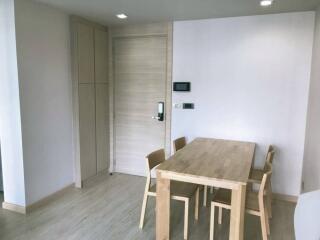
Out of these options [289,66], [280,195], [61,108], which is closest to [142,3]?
[61,108]

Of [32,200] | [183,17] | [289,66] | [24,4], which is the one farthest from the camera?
[183,17]

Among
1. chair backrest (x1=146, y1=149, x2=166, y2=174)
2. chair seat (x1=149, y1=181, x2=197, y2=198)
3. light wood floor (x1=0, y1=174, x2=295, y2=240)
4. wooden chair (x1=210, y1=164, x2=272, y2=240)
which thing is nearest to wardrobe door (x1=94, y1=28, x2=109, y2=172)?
light wood floor (x1=0, y1=174, x2=295, y2=240)

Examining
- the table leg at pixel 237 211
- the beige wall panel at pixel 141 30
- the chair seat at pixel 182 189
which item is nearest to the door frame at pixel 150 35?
the beige wall panel at pixel 141 30

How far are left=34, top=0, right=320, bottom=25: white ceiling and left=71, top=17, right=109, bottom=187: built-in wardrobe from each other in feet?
1.05

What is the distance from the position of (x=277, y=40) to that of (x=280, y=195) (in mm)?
2022

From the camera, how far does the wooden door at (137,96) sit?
3955mm

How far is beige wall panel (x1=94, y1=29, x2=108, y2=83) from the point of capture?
3.89m

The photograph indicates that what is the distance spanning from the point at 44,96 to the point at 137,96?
1428 mm

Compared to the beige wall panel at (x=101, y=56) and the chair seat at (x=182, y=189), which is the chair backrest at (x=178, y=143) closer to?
the chair seat at (x=182, y=189)

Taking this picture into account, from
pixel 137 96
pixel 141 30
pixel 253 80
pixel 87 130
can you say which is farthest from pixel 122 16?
pixel 253 80

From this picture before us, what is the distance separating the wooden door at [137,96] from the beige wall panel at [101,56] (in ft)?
0.48

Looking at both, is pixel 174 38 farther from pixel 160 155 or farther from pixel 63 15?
pixel 160 155

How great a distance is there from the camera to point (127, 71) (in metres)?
4.12

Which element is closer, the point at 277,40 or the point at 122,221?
the point at 122,221
